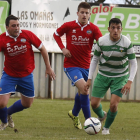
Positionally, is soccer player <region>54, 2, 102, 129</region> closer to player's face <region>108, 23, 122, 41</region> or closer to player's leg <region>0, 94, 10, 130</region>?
player's face <region>108, 23, 122, 41</region>

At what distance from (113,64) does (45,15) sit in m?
8.27

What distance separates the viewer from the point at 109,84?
23.8ft

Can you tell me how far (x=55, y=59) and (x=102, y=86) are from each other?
7949 millimetres

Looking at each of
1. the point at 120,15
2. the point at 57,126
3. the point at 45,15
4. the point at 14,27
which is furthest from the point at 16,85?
the point at 120,15

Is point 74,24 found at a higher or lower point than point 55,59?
higher

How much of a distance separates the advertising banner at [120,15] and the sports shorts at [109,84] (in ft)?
25.6

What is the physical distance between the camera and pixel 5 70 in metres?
7.62

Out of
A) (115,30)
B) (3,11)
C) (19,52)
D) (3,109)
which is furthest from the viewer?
(3,11)

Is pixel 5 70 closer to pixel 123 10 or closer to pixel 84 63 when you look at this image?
pixel 84 63

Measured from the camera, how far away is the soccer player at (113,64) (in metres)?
6.91

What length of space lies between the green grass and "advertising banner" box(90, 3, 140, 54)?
392 cm

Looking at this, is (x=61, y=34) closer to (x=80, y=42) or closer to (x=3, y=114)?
(x=80, y=42)

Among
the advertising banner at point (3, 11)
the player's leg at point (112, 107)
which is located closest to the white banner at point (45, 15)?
the advertising banner at point (3, 11)

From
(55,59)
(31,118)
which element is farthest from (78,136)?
(55,59)
